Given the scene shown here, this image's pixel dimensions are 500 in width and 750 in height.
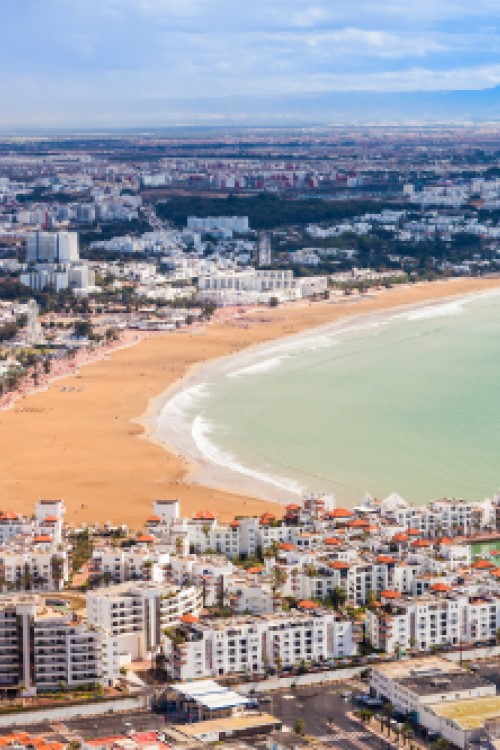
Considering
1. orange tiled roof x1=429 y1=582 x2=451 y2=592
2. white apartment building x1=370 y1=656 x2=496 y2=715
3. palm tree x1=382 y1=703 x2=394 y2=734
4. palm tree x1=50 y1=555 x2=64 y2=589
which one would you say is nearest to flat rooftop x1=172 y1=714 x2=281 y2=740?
palm tree x1=382 y1=703 x2=394 y2=734

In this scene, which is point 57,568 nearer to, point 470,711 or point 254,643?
point 254,643

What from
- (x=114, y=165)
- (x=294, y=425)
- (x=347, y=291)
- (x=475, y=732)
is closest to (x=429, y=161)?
(x=114, y=165)

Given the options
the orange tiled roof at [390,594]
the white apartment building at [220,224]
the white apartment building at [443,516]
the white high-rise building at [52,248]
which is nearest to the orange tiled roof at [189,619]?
the orange tiled roof at [390,594]

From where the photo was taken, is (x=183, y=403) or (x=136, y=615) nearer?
(x=136, y=615)

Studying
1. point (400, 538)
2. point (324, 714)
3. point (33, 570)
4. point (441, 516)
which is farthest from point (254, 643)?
point (441, 516)

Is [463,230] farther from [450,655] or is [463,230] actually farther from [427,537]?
[450,655]

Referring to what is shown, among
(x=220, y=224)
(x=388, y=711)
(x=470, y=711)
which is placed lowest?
(x=388, y=711)
